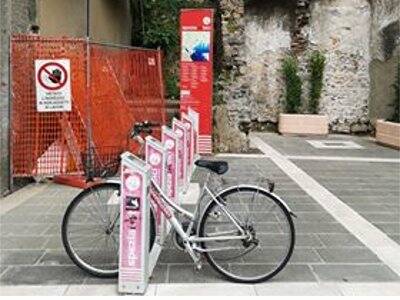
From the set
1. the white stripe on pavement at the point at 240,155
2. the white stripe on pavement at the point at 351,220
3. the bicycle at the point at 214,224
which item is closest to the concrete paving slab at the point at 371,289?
the white stripe on pavement at the point at 351,220

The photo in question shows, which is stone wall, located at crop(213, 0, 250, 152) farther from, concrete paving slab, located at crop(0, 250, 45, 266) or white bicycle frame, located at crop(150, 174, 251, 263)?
white bicycle frame, located at crop(150, 174, 251, 263)

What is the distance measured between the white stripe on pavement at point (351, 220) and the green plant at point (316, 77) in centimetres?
688

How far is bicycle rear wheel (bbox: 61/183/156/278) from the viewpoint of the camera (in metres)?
5.18

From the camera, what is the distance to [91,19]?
14.7 meters

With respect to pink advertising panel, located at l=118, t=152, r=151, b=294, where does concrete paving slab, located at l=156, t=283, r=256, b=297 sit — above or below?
below

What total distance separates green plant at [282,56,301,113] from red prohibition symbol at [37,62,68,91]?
10.1 m

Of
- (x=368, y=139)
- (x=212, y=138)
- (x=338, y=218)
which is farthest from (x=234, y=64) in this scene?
(x=338, y=218)

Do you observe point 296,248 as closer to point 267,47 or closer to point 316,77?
point 316,77

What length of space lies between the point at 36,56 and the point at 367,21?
12005 mm

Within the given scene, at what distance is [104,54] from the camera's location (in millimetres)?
10102

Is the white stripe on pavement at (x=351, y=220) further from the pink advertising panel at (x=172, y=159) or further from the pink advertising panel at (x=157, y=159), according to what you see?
the pink advertising panel at (x=157, y=159)

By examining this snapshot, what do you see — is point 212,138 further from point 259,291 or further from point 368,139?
point 259,291

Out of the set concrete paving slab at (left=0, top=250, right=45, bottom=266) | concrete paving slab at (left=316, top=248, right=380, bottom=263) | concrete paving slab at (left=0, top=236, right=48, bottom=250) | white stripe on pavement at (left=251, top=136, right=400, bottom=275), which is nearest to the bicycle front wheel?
concrete paving slab at (left=316, top=248, right=380, bottom=263)

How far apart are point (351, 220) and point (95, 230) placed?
324 centimetres
